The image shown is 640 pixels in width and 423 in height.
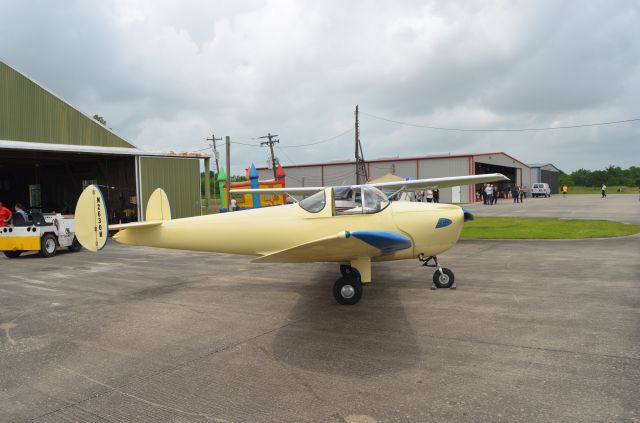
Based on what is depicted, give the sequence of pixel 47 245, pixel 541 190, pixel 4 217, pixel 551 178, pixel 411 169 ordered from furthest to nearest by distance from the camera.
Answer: pixel 551 178 → pixel 541 190 → pixel 411 169 → pixel 4 217 → pixel 47 245

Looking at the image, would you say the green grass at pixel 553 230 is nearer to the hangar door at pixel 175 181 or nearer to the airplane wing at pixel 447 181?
the airplane wing at pixel 447 181

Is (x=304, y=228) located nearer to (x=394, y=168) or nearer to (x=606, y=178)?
(x=394, y=168)

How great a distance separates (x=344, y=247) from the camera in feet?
19.4

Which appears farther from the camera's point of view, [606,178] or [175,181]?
[606,178]

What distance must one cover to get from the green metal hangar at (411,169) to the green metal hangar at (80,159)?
3318 centimetres

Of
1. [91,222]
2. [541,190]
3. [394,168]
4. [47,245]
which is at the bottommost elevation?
[47,245]

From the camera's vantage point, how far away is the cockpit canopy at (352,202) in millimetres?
7066

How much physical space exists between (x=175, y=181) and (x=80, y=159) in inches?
211

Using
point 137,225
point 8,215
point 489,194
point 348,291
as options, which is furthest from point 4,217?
point 489,194

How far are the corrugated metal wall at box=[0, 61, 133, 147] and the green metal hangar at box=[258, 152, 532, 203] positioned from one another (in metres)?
35.6

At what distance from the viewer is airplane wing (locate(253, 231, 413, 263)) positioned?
17.9 ft

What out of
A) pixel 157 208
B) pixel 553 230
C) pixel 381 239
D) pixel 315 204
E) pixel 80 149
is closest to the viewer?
pixel 381 239

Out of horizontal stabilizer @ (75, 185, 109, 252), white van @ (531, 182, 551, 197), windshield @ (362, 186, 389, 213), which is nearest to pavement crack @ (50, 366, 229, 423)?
horizontal stabilizer @ (75, 185, 109, 252)

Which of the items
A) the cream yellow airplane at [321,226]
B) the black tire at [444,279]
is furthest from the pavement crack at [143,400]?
the black tire at [444,279]
